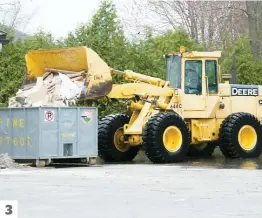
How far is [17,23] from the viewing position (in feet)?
197

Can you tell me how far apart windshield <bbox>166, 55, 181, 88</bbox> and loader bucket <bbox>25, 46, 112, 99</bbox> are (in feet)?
8.58

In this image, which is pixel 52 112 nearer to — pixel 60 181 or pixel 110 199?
pixel 60 181

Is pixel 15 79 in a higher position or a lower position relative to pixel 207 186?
higher

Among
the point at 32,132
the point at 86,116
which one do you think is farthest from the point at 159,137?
the point at 32,132

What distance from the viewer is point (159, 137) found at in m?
22.1

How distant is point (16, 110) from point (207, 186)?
295 inches

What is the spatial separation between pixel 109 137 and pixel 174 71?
2861 mm

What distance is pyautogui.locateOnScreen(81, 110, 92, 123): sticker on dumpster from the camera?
71.3 feet

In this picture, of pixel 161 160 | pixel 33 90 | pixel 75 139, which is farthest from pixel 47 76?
pixel 161 160

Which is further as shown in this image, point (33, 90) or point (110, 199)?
point (33, 90)

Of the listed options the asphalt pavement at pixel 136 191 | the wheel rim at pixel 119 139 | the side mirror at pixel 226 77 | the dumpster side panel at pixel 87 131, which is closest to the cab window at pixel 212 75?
the side mirror at pixel 226 77

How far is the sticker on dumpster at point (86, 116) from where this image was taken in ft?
71.3

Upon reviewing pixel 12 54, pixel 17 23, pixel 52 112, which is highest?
pixel 17 23

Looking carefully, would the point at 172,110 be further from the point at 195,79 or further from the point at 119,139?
the point at 119,139
